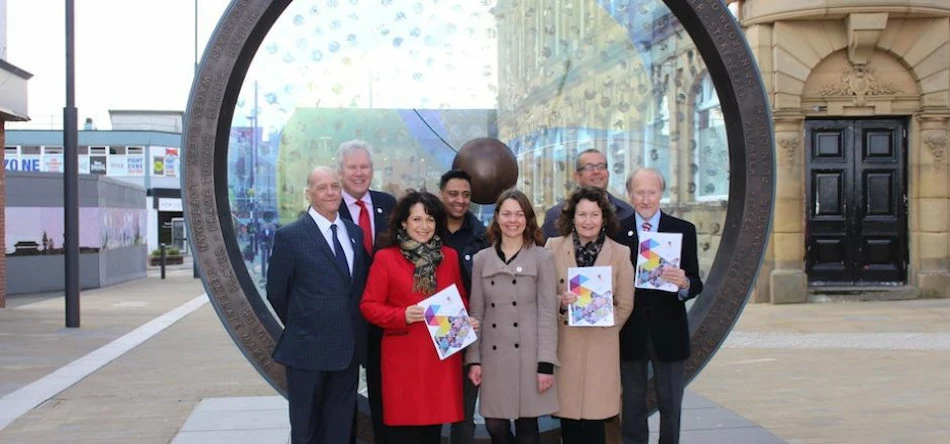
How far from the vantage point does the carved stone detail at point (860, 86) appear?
1410 cm

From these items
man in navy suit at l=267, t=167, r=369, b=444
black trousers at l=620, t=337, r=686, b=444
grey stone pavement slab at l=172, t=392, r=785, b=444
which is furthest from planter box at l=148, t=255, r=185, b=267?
black trousers at l=620, t=337, r=686, b=444

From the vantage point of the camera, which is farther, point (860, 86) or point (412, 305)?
point (860, 86)

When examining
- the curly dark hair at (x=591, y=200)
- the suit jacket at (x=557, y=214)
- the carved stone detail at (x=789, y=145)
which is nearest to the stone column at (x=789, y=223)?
the carved stone detail at (x=789, y=145)

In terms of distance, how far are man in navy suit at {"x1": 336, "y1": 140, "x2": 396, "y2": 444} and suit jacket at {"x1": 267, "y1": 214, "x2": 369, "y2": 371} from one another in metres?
0.18

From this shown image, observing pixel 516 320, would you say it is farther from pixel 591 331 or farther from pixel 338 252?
pixel 338 252

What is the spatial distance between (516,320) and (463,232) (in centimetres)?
61

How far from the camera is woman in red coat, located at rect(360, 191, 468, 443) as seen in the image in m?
4.18

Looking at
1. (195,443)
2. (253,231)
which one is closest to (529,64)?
(253,231)

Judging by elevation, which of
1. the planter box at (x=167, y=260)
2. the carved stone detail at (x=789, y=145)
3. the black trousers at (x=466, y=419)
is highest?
the carved stone detail at (x=789, y=145)

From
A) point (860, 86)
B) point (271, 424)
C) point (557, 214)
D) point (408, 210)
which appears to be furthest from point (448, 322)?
point (860, 86)

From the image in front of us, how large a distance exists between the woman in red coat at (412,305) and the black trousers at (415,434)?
0.06m

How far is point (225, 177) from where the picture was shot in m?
4.69

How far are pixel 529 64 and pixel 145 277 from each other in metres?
22.2

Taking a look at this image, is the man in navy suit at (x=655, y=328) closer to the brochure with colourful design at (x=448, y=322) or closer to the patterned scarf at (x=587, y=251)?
the patterned scarf at (x=587, y=251)
